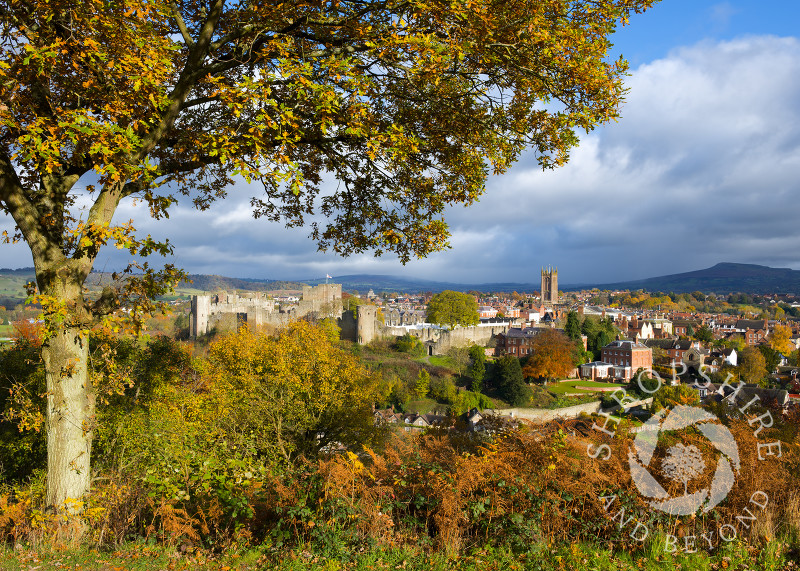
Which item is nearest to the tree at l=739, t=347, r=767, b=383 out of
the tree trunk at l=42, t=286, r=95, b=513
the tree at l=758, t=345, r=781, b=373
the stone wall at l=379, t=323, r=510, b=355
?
the tree at l=758, t=345, r=781, b=373

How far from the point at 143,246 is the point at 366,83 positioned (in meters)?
2.15

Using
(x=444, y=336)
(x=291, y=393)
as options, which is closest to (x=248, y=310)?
(x=444, y=336)

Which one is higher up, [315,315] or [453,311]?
[315,315]

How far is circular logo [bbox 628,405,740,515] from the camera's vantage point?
14.0 feet

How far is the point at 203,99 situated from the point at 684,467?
5.16 metres

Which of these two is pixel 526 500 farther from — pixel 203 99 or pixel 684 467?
pixel 203 99

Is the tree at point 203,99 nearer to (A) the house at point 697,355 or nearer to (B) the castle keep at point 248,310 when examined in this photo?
(B) the castle keep at point 248,310

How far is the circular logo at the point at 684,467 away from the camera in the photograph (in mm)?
4254

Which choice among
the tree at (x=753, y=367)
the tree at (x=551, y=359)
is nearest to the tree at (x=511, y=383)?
the tree at (x=551, y=359)

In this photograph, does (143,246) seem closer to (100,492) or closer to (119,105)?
(119,105)

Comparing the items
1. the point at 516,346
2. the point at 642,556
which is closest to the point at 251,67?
the point at 642,556

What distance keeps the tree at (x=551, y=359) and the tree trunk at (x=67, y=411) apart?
4257cm

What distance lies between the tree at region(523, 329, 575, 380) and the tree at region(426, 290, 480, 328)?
1870 centimetres

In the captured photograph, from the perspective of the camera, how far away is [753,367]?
4275 centimetres
